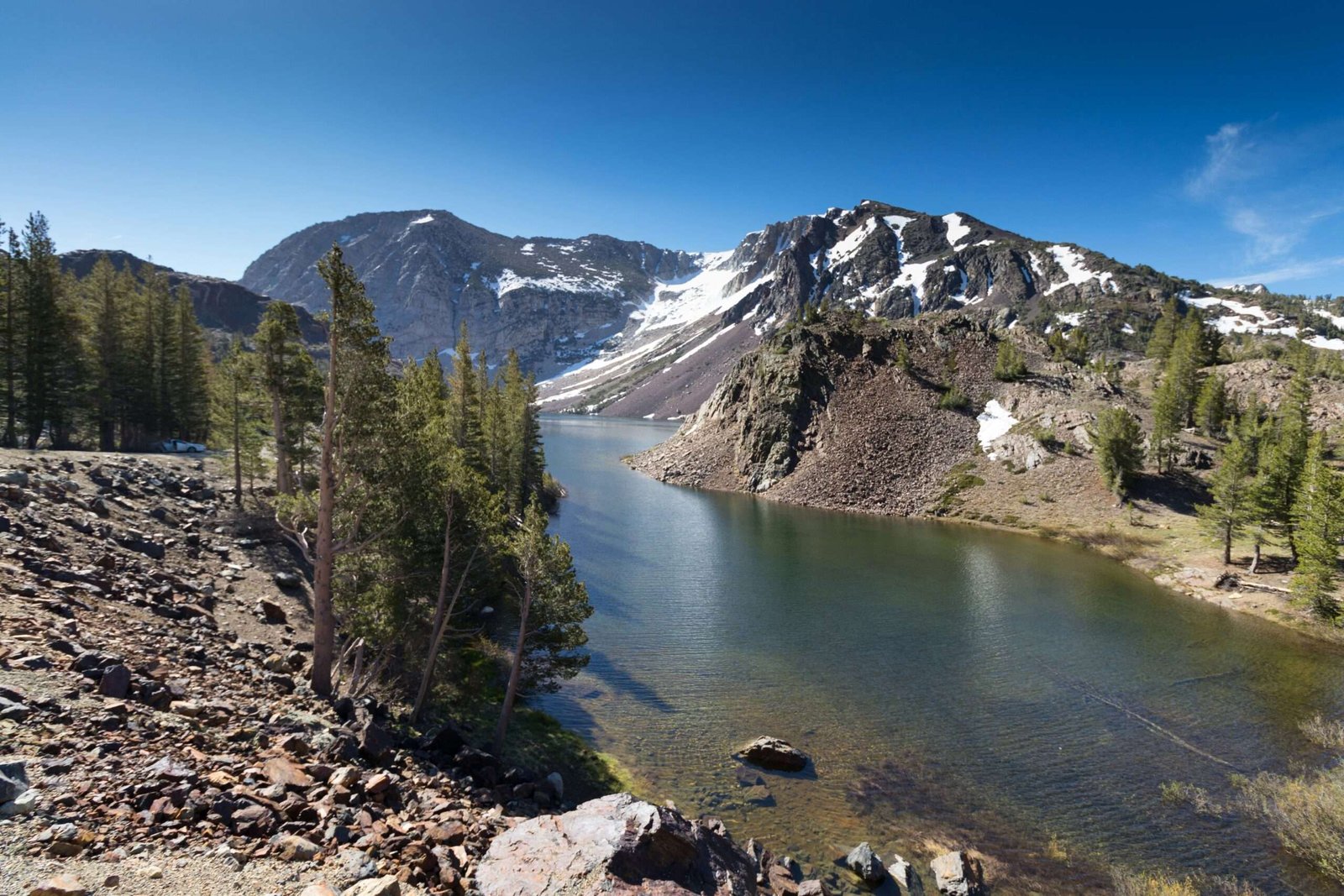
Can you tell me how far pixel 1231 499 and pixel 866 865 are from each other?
48985mm

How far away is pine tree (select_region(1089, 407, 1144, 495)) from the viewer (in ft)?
212

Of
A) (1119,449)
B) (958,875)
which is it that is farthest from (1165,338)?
(958,875)

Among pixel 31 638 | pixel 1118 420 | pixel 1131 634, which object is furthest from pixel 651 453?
Result: pixel 31 638

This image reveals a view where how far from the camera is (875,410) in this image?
9075cm

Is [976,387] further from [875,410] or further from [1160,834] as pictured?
[1160,834]

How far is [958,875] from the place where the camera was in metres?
16.8

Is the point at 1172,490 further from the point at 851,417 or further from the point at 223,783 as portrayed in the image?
the point at 223,783

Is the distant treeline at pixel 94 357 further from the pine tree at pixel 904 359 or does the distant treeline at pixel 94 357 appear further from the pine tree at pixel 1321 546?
the pine tree at pixel 904 359

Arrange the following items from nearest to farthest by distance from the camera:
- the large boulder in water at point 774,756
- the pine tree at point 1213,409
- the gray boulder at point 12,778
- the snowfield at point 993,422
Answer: the gray boulder at point 12,778 < the large boulder in water at point 774,756 < the pine tree at point 1213,409 < the snowfield at point 993,422

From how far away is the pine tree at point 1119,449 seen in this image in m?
64.7

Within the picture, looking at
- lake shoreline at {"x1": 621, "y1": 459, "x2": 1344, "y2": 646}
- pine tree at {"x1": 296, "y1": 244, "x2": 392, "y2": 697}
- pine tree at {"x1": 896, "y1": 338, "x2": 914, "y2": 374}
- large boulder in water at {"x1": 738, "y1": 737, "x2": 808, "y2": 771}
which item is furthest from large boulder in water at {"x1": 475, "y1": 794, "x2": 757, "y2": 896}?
pine tree at {"x1": 896, "y1": 338, "x2": 914, "y2": 374}

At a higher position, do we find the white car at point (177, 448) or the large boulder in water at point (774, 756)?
the white car at point (177, 448)

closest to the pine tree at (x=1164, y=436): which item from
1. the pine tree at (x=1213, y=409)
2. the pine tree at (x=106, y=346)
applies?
the pine tree at (x=1213, y=409)

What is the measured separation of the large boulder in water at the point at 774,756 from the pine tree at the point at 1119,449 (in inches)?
2444
